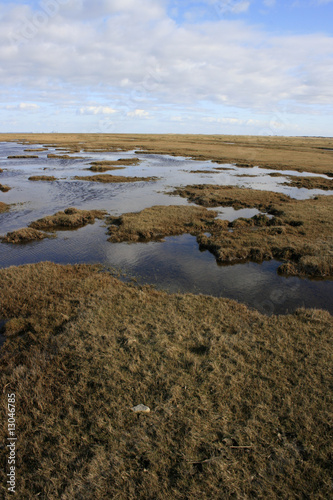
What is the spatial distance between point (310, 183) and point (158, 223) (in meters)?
38.5

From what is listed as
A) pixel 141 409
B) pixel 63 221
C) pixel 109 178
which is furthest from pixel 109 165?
pixel 141 409

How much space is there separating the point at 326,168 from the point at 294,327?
2801 inches

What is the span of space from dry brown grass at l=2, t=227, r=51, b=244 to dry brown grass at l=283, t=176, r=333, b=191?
45031mm

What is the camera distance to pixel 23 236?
23.6 meters

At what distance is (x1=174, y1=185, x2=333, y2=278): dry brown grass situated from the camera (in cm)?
1973

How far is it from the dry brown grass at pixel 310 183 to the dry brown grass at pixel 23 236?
45.0 metres

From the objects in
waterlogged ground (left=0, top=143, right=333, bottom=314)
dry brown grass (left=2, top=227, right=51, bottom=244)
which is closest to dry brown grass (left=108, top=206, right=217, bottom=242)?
waterlogged ground (left=0, top=143, right=333, bottom=314)

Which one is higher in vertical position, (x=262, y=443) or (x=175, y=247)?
(x=175, y=247)

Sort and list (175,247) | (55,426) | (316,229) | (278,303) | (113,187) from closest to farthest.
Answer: (55,426), (278,303), (175,247), (316,229), (113,187)

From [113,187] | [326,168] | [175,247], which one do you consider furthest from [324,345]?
[326,168]

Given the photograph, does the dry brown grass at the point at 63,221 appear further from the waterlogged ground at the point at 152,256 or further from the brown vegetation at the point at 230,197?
the brown vegetation at the point at 230,197

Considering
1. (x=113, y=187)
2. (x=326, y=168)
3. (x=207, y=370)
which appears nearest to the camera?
(x=207, y=370)

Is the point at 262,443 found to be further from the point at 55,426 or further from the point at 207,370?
the point at 55,426

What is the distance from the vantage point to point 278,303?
1505 cm
